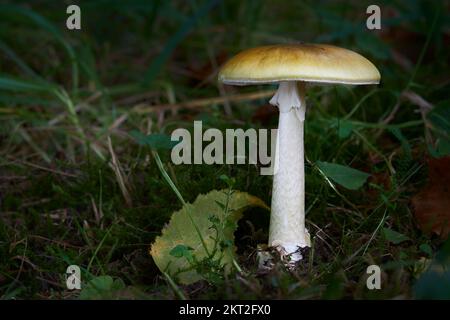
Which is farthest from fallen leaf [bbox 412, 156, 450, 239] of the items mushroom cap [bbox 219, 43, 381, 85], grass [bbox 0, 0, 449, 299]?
mushroom cap [bbox 219, 43, 381, 85]

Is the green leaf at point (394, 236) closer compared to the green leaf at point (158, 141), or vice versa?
the green leaf at point (394, 236)

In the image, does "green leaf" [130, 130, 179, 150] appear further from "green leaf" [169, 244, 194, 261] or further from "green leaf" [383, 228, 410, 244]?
"green leaf" [383, 228, 410, 244]

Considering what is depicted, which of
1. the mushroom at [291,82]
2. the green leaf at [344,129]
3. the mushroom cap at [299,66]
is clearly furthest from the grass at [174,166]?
the mushroom cap at [299,66]

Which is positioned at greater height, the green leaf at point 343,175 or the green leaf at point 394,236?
the green leaf at point 343,175

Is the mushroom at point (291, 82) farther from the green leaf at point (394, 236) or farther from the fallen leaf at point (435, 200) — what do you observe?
the fallen leaf at point (435, 200)

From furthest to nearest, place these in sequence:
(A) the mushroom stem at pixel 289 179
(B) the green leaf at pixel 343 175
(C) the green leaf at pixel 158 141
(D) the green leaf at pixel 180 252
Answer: (C) the green leaf at pixel 158 141, (B) the green leaf at pixel 343 175, (A) the mushroom stem at pixel 289 179, (D) the green leaf at pixel 180 252

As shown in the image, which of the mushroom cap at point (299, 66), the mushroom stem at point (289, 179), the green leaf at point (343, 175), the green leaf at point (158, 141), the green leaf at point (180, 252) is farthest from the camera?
the green leaf at point (158, 141)
